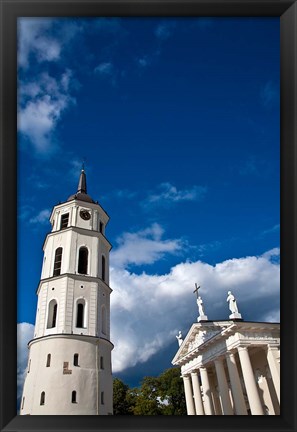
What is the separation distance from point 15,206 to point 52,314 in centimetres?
2229

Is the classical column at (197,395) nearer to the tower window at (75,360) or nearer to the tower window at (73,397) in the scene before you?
the tower window at (75,360)

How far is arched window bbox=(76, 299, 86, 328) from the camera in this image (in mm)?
24578

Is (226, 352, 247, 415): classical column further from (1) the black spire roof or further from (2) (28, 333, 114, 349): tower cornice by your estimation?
(1) the black spire roof

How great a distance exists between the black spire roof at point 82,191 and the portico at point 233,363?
46.8ft

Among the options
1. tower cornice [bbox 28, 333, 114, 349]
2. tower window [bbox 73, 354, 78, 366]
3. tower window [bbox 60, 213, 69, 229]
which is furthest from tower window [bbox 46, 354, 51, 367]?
tower window [bbox 60, 213, 69, 229]

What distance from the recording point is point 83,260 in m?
28.1

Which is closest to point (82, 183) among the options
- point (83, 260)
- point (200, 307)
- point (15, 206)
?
point (83, 260)

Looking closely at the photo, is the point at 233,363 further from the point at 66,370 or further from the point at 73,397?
the point at 66,370

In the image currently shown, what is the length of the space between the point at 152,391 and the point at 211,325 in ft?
95.1

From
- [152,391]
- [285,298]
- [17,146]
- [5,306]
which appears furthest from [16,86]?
[152,391]

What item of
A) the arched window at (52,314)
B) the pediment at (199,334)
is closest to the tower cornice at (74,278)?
the arched window at (52,314)

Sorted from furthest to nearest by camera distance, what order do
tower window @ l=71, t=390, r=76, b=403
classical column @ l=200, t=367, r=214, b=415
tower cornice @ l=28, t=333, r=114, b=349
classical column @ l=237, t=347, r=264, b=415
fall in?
classical column @ l=200, t=367, r=214, b=415 < tower cornice @ l=28, t=333, r=114, b=349 < tower window @ l=71, t=390, r=76, b=403 < classical column @ l=237, t=347, r=264, b=415

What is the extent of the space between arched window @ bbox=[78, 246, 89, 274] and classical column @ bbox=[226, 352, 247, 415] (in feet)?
39.4

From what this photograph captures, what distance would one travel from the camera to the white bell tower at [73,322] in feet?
70.6
